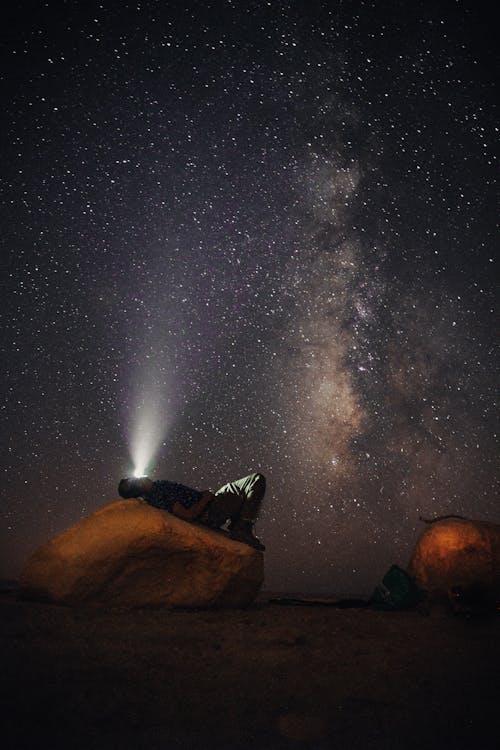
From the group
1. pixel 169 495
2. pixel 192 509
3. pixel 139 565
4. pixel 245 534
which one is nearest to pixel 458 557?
pixel 245 534

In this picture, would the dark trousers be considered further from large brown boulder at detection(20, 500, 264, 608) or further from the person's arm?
large brown boulder at detection(20, 500, 264, 608)

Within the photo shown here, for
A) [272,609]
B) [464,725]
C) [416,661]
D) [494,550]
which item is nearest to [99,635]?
[416,661]

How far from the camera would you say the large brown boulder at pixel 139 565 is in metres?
5.82

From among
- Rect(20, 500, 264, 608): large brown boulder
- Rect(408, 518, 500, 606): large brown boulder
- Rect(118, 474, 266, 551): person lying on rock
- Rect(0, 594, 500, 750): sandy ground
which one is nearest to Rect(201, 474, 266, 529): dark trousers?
Rect(118, 474, 266, 551): person lying on rock

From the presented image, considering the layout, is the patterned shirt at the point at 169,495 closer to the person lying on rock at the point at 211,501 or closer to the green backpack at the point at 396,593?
the person lying on rock at the point at 211,501

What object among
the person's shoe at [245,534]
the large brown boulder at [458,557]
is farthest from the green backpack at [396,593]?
the person's shoe at [245,534]

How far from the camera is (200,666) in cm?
334

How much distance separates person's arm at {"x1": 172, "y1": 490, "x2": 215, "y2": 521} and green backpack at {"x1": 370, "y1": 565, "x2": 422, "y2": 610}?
3.19 meters

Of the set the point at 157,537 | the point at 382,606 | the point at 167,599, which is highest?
the point at 157,537

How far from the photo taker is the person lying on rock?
24.1 feet

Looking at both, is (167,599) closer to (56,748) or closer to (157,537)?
(157,537)

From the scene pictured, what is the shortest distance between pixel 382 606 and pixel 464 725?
5273 millimetres

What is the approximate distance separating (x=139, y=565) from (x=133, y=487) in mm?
1490

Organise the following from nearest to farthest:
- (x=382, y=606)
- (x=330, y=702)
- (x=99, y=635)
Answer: (x=330, y=702) → (x=99, y=635) → (x=382, y=606)
